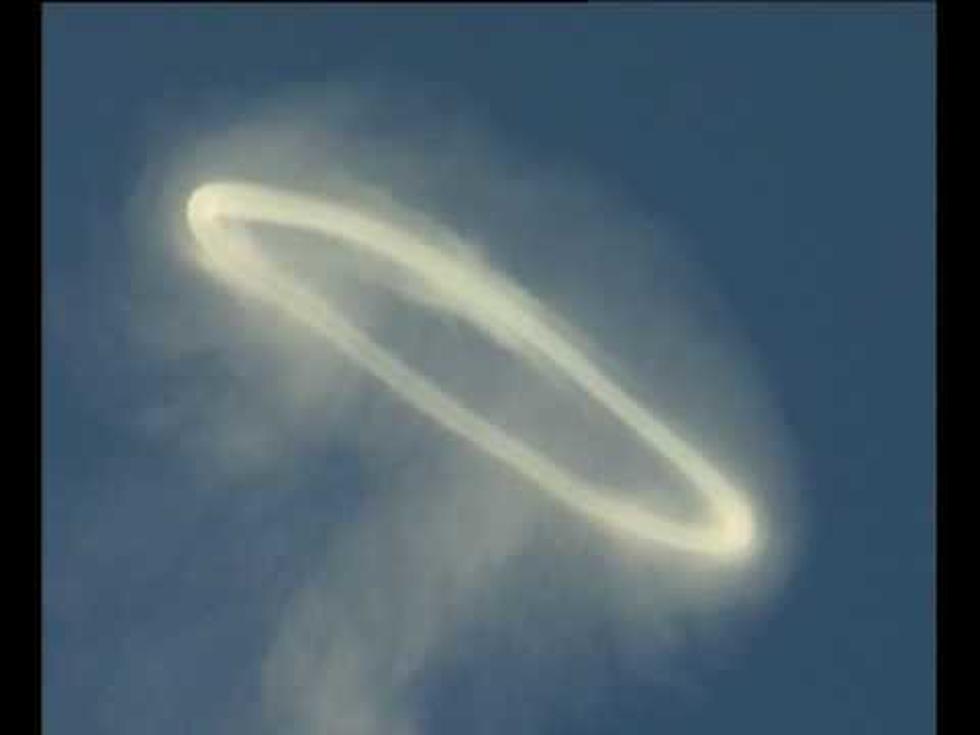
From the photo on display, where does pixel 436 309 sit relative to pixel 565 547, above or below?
above

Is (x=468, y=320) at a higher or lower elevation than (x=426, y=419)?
higher
